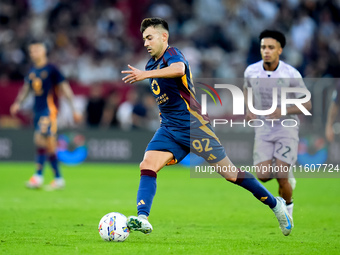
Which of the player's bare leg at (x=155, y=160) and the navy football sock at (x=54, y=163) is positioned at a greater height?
the player's bare leg at (x=155, y=160)

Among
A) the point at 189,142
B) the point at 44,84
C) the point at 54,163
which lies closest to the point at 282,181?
the point at 189,142

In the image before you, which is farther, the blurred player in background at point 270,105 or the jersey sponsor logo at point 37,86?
the jersey sponsor logo at point 37,86

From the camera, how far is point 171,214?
33.6 feet

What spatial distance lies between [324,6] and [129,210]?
44.6ft

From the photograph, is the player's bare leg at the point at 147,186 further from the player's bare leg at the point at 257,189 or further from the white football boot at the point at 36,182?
the white football boot at the point at 36,182

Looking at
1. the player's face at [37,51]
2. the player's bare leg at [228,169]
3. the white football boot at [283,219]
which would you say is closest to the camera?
the player's bare leg at [228,169]

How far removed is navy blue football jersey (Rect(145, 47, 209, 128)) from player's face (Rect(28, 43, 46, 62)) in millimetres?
6244

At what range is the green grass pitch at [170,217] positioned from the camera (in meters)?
7.02

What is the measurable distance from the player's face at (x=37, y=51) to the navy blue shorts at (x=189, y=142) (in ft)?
21.1

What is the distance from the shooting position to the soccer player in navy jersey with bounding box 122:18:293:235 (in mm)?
7438

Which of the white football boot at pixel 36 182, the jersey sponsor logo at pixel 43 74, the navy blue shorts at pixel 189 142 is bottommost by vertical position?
the white football boot at pixel 36 182

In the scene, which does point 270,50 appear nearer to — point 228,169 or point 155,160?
point 228,169

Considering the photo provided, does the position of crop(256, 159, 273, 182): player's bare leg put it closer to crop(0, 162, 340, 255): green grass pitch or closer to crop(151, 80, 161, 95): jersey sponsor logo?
crop(0, 162, 340, 255): green grass pitch

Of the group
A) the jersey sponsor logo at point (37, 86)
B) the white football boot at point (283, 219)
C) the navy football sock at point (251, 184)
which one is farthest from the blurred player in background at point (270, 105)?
the jersey sponsor logo at point (37, 86)
